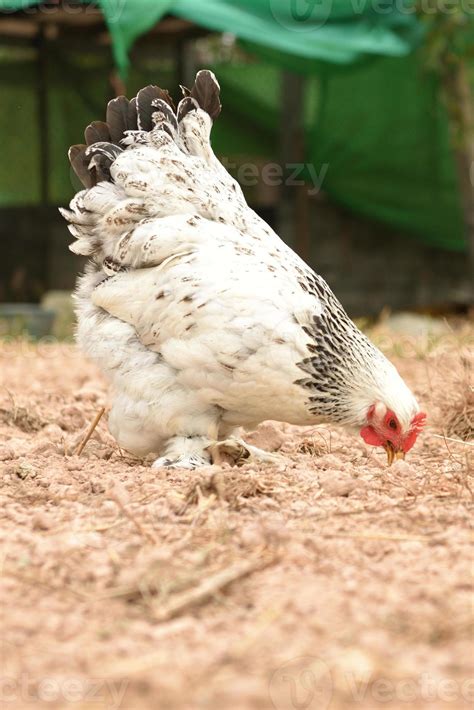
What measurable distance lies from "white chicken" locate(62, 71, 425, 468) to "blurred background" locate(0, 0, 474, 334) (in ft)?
14.8

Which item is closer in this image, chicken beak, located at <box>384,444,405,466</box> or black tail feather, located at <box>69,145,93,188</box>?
chicken beak, located at <box>384,444,405,466</box>

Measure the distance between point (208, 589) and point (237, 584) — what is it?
119 mm

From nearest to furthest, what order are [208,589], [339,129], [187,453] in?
[208,589] < [187,453] < [339,129]

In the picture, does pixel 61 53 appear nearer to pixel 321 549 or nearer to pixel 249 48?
pixel 249 48

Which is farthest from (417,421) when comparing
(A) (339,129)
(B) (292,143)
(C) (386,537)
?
(B) (292,143)

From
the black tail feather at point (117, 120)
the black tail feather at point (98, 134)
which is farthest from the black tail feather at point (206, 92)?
the black tail feather at point (98, 134)

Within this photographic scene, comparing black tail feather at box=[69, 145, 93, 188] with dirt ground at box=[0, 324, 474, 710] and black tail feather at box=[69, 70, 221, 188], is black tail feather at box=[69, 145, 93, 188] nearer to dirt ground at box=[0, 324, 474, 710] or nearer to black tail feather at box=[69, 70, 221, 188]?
black tail feather at box=[69, 70, 221, 188]

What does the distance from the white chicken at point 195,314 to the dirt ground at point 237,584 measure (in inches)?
Result: 9.1

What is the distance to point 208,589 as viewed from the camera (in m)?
2.12

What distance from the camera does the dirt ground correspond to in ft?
5.69

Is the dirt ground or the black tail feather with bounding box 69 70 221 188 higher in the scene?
the black tail feather with bounding box 69 70 221 188

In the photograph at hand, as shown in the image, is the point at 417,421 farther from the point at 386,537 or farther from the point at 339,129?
the point at 339,129

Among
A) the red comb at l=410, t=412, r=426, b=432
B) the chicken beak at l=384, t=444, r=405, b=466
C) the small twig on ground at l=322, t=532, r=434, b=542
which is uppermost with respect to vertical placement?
the small twig on ground at l=322, t=532, r=434, b=542

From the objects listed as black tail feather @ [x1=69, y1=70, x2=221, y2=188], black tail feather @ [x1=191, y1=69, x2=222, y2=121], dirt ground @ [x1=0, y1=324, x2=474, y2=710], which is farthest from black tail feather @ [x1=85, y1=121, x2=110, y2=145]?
dirt ground @ [x1=0, y1=324, x2=474, y2=710]
